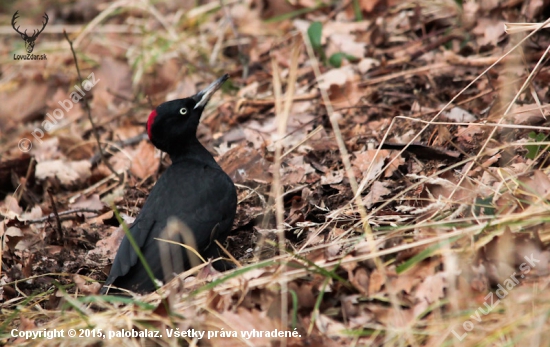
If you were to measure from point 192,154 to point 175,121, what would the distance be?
0.29m

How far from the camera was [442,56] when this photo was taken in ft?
18.8

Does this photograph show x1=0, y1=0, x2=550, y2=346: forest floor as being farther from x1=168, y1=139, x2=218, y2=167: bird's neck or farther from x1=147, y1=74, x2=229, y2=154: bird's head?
x1=147, y1=74, x2=229, y2=154: bird's head

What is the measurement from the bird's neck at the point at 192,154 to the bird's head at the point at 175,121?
0.08 feet

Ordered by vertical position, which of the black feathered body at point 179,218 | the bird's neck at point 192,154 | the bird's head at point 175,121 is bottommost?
the black feathered body at point 179,218

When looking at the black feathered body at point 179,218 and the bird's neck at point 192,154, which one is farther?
the bird's neck at point 192,154

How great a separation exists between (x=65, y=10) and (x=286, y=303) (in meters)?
7.88

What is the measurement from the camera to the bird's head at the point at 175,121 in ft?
15.8

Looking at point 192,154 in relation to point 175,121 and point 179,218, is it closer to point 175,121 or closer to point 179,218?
point 175,121

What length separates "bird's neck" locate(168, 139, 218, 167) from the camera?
490cm

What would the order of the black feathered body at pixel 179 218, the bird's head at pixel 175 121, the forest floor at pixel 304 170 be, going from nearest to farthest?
the forest floor at pixel 304 170, the black feathered body at pixel 179 218, the bird's head at pixel 175 121

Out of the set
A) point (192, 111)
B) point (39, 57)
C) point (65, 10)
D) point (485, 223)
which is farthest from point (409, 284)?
point (65, 10)

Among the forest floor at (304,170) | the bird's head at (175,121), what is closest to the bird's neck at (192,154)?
the bird's head at (175,121)

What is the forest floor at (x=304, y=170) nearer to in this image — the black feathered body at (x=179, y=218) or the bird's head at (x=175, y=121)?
the black feathered body at (x=179, y=218)

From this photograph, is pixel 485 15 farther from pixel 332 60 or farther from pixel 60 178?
pixel 60 178
